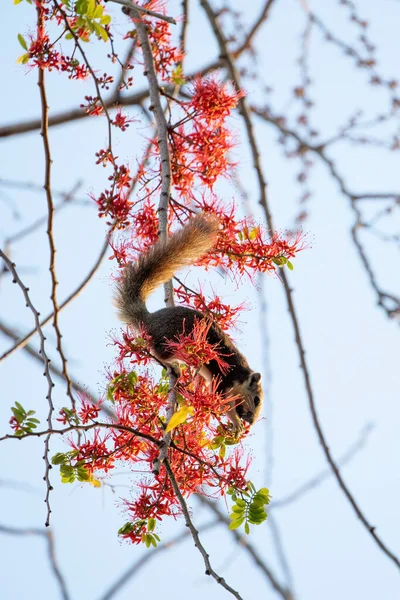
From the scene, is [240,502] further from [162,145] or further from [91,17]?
[91,17]

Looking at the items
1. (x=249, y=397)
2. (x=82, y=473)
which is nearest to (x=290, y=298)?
(x=249, y=397)

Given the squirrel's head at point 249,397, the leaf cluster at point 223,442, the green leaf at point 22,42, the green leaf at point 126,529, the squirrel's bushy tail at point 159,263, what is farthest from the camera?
the squirrel's head at point 249,397

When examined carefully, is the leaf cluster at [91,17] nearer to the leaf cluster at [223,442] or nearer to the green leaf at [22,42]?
the green leaf at [22,42]

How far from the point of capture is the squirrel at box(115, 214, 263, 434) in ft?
9.73

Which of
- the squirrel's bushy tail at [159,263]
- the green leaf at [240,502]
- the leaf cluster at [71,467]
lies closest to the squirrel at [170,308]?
the squirrel's bushy tail at [159,263]

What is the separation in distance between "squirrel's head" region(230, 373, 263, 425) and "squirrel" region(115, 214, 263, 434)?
0.03 ft

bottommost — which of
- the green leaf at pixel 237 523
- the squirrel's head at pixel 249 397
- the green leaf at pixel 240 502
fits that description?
the green leaf at pixel 237 523

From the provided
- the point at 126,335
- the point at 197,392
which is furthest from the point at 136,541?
the point at 126,335

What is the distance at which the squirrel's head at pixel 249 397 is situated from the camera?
3.88 metres

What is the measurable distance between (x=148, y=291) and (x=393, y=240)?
1414mm

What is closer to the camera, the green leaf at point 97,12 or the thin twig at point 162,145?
the thin twig at point 162,145

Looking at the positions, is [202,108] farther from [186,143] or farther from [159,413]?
[159,413]

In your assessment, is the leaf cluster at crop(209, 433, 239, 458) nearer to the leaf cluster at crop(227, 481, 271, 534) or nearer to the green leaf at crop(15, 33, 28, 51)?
the leaf cluster at crop(227, 481, 271, 534)

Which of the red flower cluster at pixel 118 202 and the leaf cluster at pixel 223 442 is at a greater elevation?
the red flower cluster at pixel 118 202
